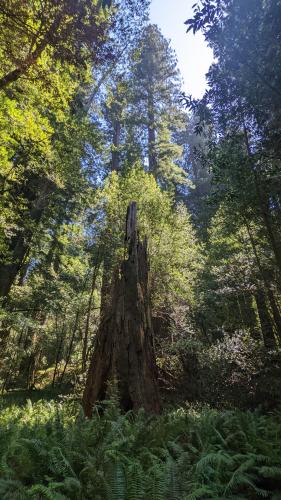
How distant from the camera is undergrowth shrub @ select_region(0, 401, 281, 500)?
2396 mm

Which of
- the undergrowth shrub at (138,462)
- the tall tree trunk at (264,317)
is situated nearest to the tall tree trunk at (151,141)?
the tall tree trunk at (264,317)

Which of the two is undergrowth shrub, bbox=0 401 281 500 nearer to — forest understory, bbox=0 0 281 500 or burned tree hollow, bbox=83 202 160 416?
forest understory, bbox=0 0 281 500

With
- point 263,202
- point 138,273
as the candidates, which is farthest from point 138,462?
point 263,202

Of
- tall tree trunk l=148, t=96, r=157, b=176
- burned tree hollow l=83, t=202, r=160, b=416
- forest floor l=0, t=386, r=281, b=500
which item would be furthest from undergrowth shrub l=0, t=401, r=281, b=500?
tall tree trunk l=148, t=96, r=157, b=176

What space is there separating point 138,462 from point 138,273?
5.00 meters

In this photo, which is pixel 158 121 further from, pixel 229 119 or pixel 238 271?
pixel 229 119

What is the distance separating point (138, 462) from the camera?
3.15 meters

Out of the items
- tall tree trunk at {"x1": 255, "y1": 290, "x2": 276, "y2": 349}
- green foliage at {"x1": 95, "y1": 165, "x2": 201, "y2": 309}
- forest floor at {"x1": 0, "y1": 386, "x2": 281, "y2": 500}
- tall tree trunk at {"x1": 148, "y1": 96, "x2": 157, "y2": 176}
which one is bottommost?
forest floor at {"x1": 0, "y1": 386, "x2": 281, "y2": 500}

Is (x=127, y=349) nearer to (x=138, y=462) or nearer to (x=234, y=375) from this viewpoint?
(x=138, y=462)

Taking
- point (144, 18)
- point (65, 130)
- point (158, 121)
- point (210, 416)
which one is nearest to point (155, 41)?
point (158, 121)

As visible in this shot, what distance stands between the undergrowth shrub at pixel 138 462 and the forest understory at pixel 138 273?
0.02 metres

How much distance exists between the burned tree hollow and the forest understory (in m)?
0.03

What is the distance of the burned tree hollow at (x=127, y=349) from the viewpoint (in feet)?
→ 20.9

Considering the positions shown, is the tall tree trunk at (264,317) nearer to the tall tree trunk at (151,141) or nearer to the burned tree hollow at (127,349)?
the burned tree hollow at (127,349)
